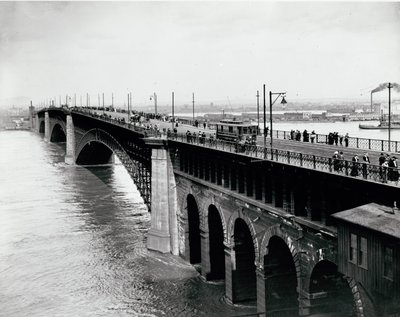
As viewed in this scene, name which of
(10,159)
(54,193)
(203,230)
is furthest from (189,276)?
(10,159)

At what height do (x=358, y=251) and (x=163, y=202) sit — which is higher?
(x=358, y=251)

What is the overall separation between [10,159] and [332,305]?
349 ft

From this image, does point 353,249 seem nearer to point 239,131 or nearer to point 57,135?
point 239,131

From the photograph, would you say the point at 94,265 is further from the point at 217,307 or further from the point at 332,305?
the point at 332,305

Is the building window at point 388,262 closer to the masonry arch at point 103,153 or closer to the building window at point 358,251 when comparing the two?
the building window at point 358,251

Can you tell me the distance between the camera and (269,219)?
101 feet

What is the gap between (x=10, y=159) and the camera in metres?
121

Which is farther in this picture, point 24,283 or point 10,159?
point 10,159

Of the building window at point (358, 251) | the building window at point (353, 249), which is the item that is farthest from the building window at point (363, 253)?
the building window at point (353, 249)

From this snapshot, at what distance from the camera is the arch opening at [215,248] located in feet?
136

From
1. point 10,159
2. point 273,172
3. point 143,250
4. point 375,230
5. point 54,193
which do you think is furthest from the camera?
point 10,159

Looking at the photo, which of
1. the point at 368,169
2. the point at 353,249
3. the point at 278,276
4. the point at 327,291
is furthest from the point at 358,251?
the point at 278,276

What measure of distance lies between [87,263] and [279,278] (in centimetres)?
2074

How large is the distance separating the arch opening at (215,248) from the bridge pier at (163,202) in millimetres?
7084
